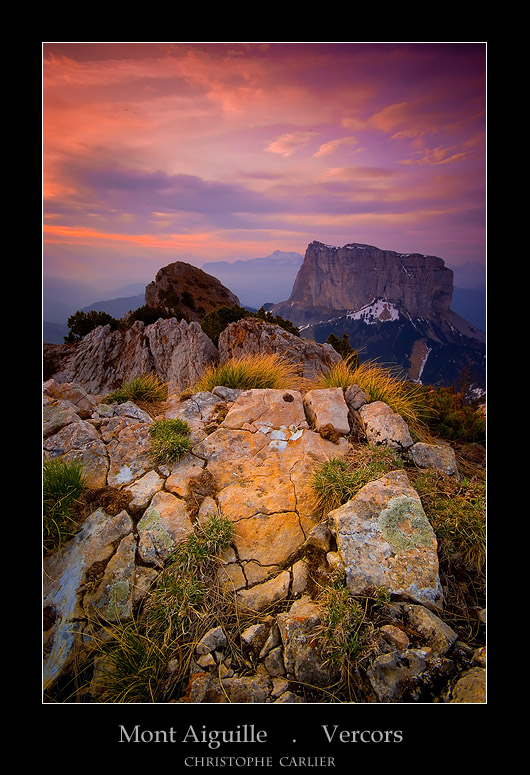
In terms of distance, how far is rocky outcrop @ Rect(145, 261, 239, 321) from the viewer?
32.2m

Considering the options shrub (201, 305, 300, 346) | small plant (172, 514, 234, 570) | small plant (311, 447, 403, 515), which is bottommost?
small plant (172, 514, 234, 570)

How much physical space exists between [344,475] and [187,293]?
33.5 metres

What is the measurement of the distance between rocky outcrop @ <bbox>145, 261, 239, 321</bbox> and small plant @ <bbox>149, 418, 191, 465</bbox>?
2767 centimetres

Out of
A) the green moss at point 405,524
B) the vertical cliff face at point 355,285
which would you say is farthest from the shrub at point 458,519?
the vertical cliff face at point 355,285

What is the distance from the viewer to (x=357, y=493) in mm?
3082

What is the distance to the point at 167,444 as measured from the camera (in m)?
3.98

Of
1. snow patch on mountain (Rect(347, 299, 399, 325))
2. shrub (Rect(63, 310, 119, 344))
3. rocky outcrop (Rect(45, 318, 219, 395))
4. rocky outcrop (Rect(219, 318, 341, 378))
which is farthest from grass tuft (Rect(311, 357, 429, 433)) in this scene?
snow patch on mountain (Rect(347, 299, 399, 325))

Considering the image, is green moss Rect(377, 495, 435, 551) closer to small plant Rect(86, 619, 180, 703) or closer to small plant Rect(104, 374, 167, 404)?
small plant Rect(86, 619, 180, 703)

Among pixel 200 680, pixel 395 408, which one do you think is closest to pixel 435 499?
pixel 395 408

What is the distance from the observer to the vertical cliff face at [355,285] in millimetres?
53594

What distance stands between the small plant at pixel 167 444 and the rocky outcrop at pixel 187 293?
27669 millimetres
